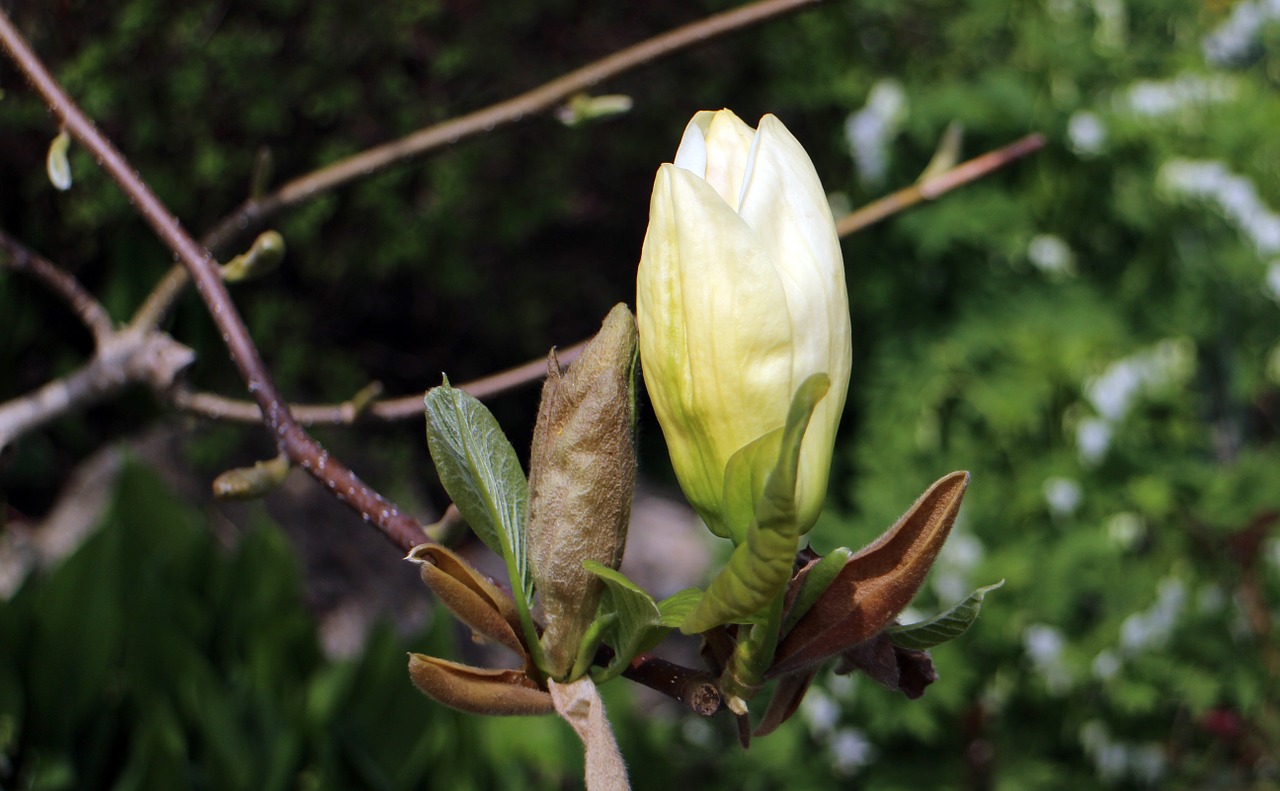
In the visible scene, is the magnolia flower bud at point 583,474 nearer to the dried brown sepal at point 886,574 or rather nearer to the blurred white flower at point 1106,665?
the dried brown sepal at point 886,574

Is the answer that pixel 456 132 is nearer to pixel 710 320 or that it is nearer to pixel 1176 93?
pixel 710 320

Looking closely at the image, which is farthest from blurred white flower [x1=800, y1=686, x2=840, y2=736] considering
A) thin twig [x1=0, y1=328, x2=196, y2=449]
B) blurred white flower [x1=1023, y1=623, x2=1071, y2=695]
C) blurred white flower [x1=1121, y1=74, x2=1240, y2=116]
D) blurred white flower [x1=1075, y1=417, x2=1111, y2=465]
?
thin twig [x1=0, y1=328, x2=196, y2=449]

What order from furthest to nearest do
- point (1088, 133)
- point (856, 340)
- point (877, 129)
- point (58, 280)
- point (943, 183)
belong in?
1. point (856, 340)
2. point (877, 129)
3. point (1088, 133)
4. point (58, 280)
5. point (943, 183)

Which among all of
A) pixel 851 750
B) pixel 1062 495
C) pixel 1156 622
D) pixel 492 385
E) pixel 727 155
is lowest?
pixel 851 750

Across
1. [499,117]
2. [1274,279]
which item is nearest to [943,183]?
[499,117]

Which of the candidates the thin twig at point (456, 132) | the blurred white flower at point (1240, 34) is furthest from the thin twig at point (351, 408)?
the blurred white flower at point (1240, 34)

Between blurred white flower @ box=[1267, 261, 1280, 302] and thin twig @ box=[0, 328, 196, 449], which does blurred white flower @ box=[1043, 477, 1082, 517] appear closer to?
blurred white flower @ box=[1267, 261, 1280, 302]

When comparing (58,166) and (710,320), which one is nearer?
(710,320)

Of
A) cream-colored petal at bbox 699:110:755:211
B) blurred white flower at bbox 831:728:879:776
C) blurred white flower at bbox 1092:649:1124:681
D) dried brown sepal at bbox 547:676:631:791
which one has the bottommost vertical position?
blurred white flower at bbox 831:728:879:776
